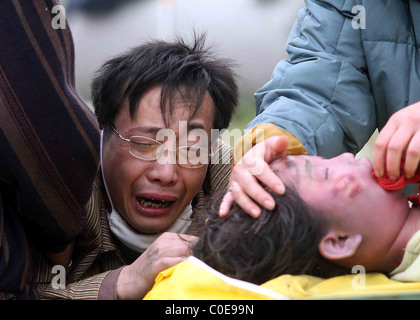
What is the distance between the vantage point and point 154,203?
9.11 ft

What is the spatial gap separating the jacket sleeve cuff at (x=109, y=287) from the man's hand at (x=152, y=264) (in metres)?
0.02

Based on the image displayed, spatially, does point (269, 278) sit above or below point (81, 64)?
above

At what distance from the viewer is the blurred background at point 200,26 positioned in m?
6.61

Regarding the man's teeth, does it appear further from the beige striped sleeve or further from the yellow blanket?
the yellow blanket

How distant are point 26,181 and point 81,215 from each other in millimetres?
256

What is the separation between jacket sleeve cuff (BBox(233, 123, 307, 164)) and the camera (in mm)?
2324

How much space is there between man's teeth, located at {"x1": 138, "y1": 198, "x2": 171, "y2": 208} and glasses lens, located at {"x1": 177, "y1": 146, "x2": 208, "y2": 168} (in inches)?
7.6

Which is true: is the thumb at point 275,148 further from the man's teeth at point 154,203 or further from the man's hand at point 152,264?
the man's teeth at point 154,203

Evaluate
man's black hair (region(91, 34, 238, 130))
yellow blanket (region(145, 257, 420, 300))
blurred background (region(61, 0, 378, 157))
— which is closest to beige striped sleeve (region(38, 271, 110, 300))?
yellow blanket (region(145, 257, 420, 300))

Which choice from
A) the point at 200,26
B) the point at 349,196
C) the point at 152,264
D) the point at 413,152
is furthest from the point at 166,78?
the point at 200,26

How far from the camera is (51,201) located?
1.97 m
